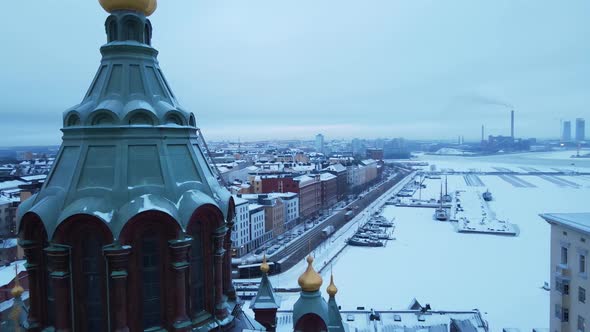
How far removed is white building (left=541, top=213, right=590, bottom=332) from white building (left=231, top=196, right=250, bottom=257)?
139 feet

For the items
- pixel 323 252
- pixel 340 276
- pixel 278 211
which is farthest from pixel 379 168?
pixel 340 276

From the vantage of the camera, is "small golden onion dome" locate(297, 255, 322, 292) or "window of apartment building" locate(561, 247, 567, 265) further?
"window of apartment building" locate(561, 247, 567, 265)

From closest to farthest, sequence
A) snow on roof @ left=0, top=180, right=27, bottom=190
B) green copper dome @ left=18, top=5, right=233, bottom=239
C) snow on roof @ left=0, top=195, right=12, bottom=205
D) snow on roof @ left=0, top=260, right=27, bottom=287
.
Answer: green copper dome @ left=18, top=5, right=233, bottom=239 < snow on roof @ left=0, top=260, right=27, bottom=287 < snow on roof @ left=0, top=195, right=12, bottom=205 < snow on roof @ left=0, top=180, right=27, bottom=190

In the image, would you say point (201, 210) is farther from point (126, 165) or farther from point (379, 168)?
point (379, 168)

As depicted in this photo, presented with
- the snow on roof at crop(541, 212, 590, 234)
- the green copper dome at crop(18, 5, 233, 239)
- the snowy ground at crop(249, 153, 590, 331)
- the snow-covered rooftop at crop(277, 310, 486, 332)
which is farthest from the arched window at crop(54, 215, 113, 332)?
the snowy ground at crop(249, 153, 590, 331)

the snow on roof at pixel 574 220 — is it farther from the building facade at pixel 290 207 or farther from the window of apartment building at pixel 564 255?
the building facade at pixel 290 207

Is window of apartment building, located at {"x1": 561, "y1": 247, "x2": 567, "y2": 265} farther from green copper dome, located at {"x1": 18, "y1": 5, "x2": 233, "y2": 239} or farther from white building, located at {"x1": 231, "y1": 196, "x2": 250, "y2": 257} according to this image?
white building, located at {"x1": 231, "y1": 196, "x2": 250, "y2": 257}

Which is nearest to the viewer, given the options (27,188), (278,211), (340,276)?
(340,276)

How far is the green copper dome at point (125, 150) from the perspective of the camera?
802cm

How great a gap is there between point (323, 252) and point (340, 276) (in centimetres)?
1319

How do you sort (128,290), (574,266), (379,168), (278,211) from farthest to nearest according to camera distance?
1. (379,168)
2. (278,211)
3. (574,266)
4. (128,290)

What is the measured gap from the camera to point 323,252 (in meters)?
60.8

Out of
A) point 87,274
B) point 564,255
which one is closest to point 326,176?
point 564,255

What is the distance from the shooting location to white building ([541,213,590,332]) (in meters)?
22.9
